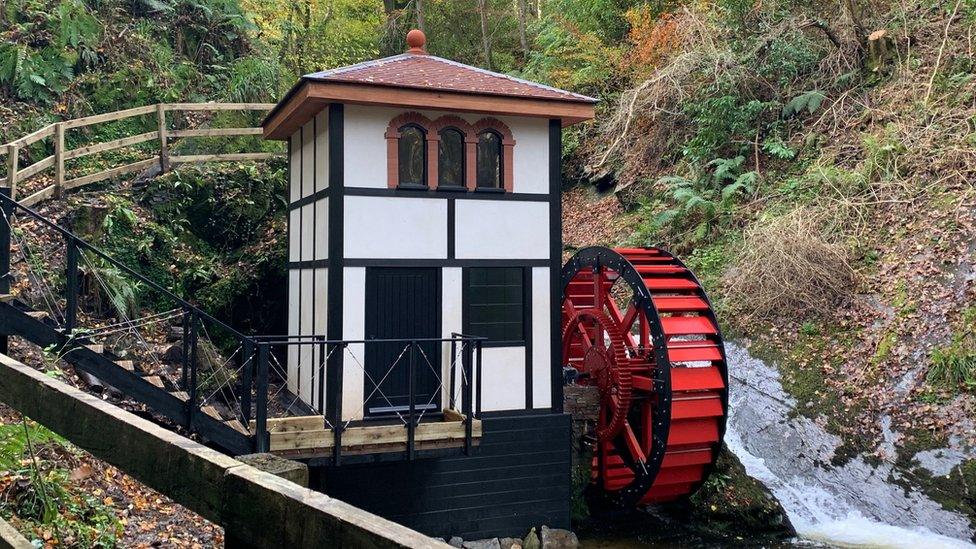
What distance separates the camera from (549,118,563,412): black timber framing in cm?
962

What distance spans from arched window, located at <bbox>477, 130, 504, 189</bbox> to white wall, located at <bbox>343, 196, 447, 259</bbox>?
647 millimetres

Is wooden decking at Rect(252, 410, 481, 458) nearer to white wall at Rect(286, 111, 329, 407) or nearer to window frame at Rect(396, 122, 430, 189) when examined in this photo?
white wall at Rect(286, 111, 329, 407)

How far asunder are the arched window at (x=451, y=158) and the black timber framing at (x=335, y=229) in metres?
1.21

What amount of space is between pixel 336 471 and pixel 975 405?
7.73 metres

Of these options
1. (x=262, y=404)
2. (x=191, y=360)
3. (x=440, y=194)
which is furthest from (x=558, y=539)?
(x=191, y=360)

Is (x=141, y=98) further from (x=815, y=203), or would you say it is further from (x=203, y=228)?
(x=815, y=203)

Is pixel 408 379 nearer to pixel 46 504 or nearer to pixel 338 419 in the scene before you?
pixel 338 419

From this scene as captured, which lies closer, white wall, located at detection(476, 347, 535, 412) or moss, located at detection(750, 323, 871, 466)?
white wall, located at detection(476, 347, 535, 412)

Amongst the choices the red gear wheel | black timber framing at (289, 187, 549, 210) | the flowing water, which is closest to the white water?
the flowing water

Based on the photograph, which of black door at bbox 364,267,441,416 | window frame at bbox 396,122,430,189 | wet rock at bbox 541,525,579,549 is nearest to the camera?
black door at bbox 364,267,441,416

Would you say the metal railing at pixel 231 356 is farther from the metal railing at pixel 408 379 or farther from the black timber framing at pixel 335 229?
the black timber framing at pixel 335 229

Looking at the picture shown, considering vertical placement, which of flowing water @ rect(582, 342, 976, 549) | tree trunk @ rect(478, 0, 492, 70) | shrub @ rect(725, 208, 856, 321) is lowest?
flowing water @ rect(582, 342, 976, 549)

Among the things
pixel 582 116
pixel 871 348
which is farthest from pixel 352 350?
pixel 871 348

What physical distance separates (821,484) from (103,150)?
12.2 m
